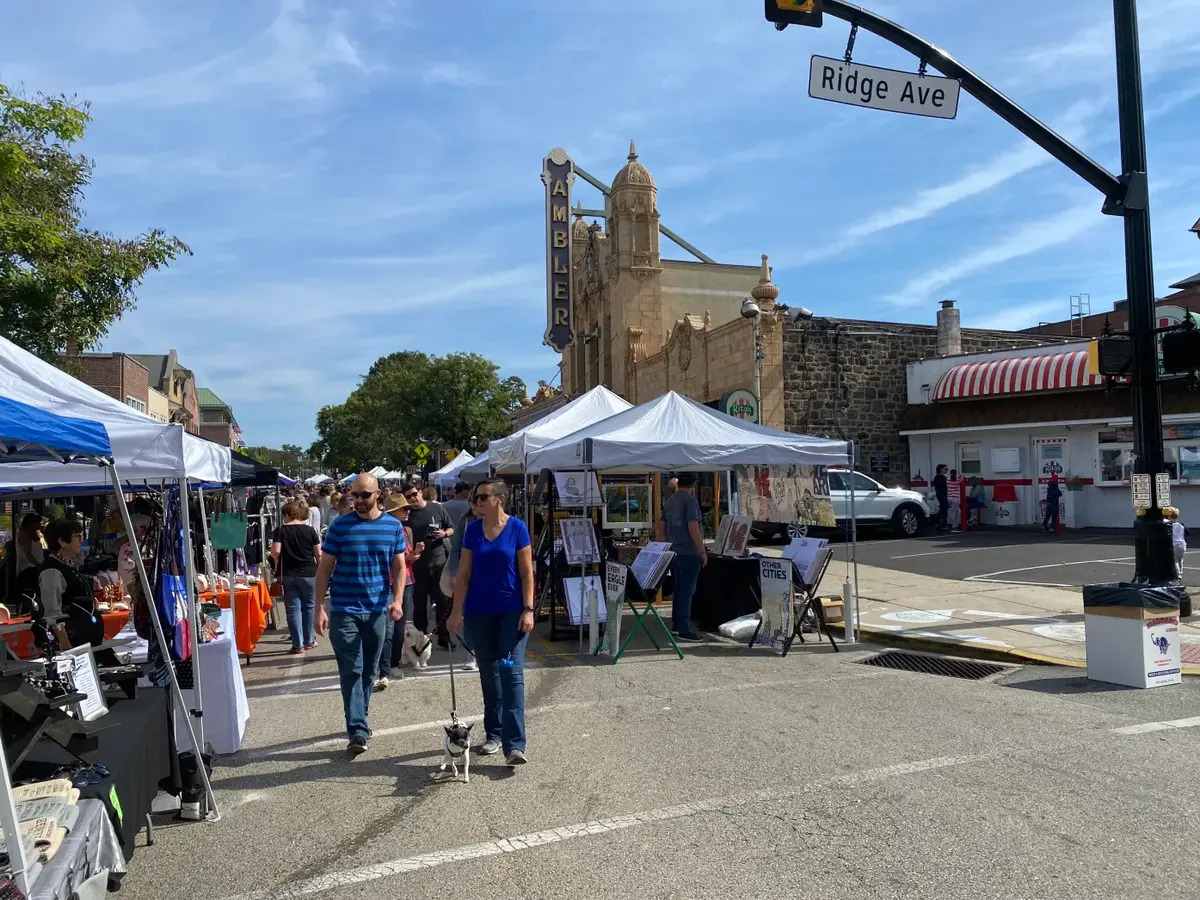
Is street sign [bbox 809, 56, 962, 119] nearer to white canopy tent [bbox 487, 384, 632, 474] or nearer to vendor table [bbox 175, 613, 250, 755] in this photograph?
white canopy tent [bbox 487, 384, 632, 474]

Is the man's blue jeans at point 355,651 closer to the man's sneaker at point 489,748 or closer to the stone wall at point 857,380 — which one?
the man's sneaker at point 489,748

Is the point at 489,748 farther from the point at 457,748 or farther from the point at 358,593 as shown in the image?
the point at 358,593

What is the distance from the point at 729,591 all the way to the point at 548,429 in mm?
3420

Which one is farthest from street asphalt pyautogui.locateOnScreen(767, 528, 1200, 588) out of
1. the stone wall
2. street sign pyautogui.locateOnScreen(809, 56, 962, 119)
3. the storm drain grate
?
street sign pyautogui.locateOnScreen(809, 56, 962, 119)

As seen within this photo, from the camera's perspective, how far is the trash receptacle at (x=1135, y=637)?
7301mm

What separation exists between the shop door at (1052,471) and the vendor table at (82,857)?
72.3 feet

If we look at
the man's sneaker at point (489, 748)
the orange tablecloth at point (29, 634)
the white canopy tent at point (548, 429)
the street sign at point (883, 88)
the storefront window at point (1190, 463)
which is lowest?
the man's sneaker at point (489, 748)

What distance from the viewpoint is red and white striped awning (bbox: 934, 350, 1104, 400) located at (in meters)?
21.0

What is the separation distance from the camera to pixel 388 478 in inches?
1538

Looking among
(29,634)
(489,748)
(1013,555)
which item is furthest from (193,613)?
(1013,555)

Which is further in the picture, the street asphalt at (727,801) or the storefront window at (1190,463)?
the storefront window at (1190,463)

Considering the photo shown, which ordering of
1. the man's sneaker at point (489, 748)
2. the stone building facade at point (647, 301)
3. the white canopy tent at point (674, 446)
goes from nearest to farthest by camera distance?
the man's sneaker at point (489, 748) → the white canopy tent at point (674, 446) → the stone building facade at point (647, 301)

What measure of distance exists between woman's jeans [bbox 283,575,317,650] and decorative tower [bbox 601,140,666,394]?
21.5 metres

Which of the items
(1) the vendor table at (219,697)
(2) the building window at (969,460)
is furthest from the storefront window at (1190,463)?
(1) the vendor table at (219,697)
